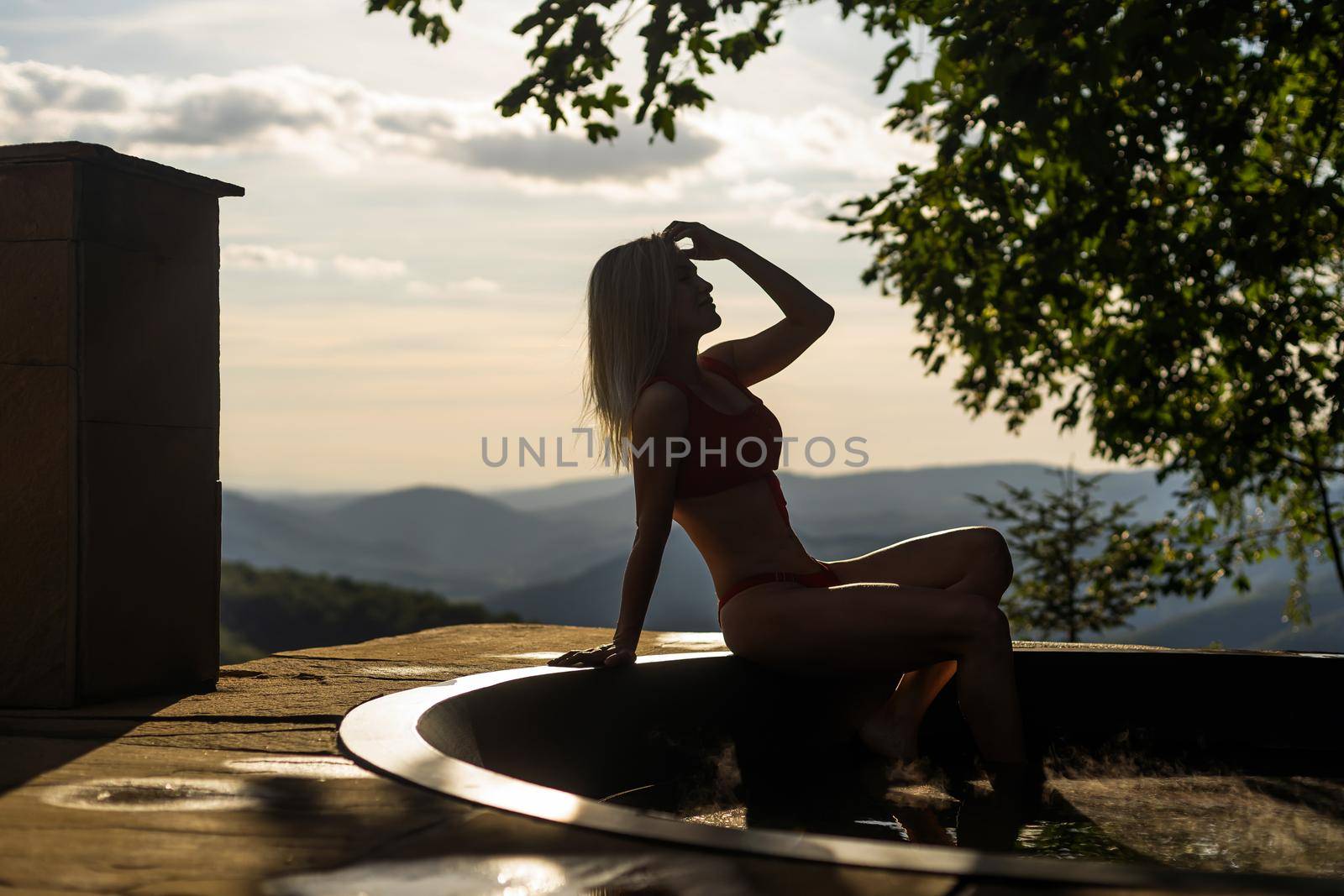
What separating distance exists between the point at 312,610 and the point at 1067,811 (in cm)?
8949

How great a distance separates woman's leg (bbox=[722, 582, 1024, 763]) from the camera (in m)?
3.16

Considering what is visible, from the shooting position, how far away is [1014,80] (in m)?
6.14

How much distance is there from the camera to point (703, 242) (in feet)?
12.2

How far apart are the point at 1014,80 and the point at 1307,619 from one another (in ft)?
28.2

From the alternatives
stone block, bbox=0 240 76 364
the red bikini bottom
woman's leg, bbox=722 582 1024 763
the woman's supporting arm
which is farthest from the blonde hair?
stone block, bbox=0 240 76 364

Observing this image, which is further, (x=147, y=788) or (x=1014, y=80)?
(x=1014, y=80)

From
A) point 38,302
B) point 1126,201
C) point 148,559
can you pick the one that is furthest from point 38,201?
point 1126,201

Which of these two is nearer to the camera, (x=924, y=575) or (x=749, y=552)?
(x=749, y=552)

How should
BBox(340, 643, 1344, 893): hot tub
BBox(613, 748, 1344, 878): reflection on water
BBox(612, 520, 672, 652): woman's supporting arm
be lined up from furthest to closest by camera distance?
BBox(612, 520, 672, 652): woman's supporting arm → BBox(613, 748, 1344, 878): reflection on water → BBox(340, 643, 1344, 893): hot tub

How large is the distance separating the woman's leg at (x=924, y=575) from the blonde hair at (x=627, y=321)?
0.80 meters

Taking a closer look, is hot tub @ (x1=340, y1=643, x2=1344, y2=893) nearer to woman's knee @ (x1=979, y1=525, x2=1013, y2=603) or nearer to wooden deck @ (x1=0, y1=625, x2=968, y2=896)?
wooden deck @ (x1=0, y1=625, x2=968, y2=896)

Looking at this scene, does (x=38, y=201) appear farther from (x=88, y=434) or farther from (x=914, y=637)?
(x=914, y=637)

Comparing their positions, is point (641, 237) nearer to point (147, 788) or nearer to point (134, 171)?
point (134, 171)

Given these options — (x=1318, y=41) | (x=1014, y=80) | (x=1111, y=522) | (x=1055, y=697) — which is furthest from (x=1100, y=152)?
(x=1111, y=522)
